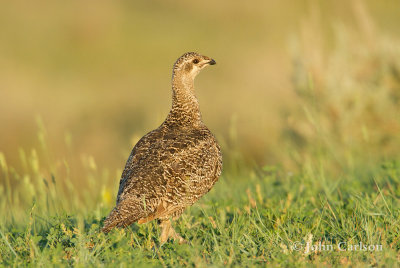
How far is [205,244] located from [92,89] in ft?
63.9

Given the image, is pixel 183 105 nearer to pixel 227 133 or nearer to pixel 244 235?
Result: pixel 244 235

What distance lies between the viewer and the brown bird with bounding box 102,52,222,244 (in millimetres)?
5266

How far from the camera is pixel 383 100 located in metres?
10.7

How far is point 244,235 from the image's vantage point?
4.95 metres

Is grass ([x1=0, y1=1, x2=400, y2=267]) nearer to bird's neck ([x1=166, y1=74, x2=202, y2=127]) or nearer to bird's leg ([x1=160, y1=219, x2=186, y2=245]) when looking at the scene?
bird's leg ([x1=160, y1=219, x2=186, y2=245])

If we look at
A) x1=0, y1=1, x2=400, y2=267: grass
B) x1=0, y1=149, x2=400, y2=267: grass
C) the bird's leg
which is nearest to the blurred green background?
x1=0, y1=1, x2=400, y2=267: grass

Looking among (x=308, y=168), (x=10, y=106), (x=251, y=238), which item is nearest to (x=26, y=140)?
(x=10, y=106)

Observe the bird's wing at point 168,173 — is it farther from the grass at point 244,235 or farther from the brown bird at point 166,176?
the grass at point 244,235

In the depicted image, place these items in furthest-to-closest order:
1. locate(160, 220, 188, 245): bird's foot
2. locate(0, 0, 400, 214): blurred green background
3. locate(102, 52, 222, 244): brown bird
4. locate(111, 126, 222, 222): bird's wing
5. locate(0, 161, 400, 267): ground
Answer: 1. locate(0, 0, 400, 214): blurred green background
2. locate(160, 220, 188, 245): bird's foot
3. locate(111, 126, 222, 222): bird's wing
4. locate(102, 52, 222, 244): brown bird
5. locate(0, 161, 400, 267): ground

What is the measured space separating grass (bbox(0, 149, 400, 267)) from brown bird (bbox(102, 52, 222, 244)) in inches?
7.2

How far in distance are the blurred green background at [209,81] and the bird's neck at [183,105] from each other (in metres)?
0.53

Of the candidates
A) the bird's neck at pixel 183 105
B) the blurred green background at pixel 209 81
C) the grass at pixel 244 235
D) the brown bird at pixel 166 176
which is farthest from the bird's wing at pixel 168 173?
the blurred green background at pixel 209 81

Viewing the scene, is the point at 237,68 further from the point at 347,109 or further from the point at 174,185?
the point at 174,185

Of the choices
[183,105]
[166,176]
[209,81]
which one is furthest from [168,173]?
[209,81]
